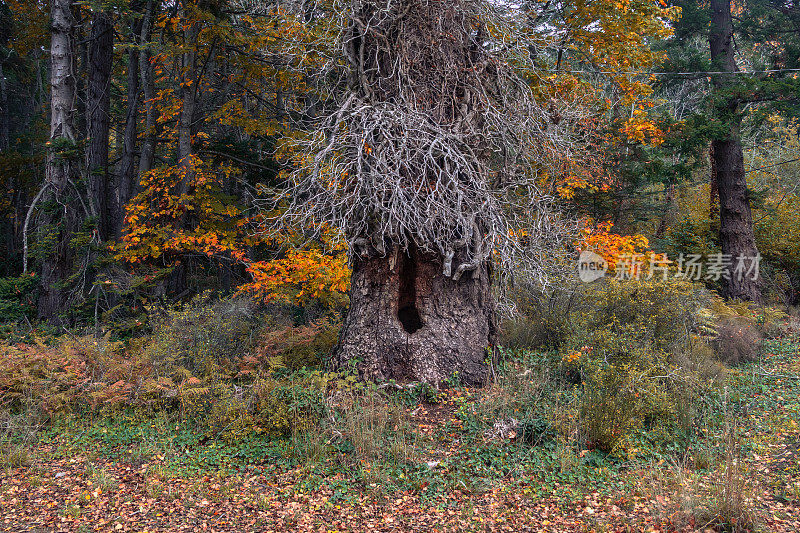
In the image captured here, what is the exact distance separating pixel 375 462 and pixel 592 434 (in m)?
2.12

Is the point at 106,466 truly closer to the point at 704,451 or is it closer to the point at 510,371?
the point at 510,371

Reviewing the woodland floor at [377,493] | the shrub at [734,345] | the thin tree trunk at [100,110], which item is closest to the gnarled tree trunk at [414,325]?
the woodland floor at [377,493]

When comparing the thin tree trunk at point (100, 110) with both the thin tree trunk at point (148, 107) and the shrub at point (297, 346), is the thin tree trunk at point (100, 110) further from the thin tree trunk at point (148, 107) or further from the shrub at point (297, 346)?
the shrub at point (297, 346)

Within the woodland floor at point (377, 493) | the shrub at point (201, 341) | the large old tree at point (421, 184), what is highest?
the large old tree at point (421, 184)

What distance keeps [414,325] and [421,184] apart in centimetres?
183

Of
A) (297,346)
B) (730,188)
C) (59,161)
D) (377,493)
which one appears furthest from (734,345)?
(59,161)

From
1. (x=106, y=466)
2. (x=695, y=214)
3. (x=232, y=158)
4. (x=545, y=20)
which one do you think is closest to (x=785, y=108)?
Result: (x=695, y=214)

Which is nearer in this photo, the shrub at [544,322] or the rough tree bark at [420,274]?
the rough tree bark at [420,274]

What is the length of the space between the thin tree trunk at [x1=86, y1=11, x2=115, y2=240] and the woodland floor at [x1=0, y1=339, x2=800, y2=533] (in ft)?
22.5

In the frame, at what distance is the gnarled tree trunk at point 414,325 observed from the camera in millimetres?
5898

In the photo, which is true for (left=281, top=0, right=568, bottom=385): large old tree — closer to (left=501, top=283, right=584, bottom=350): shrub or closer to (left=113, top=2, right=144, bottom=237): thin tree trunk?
(left=501, top=283, right=584, bottom=350): shrub

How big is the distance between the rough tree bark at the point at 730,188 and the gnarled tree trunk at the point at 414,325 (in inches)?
318

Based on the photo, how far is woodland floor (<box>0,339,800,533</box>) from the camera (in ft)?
12.7

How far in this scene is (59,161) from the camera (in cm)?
866
